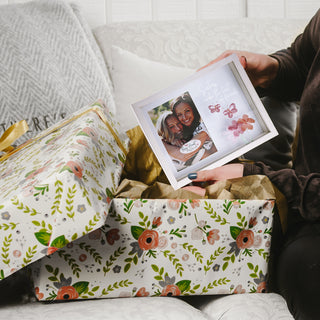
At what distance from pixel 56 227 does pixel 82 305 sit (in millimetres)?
145

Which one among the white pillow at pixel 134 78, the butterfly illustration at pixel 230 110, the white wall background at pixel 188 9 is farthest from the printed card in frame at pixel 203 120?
the white wall background at pixel 188 9

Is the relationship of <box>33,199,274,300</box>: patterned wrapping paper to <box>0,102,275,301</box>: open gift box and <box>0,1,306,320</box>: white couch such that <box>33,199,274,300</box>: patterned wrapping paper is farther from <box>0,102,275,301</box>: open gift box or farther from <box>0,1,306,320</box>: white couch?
<box>0,1,306,320</box>: white couch

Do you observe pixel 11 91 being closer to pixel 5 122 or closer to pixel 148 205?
pixel 5 122

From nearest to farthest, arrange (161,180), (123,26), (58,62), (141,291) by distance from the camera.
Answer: (141,291) < (161,180) < (58,62) < (123,26)

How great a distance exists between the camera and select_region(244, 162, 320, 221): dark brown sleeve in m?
0.74

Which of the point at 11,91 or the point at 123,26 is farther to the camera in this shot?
the point at 123,26

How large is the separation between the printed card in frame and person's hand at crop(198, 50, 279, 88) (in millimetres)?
166

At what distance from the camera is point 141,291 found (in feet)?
2.23

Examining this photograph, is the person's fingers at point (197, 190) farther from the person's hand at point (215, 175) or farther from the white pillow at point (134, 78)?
the white pillow at point (134, 78)

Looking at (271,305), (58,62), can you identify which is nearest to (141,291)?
(271,305)

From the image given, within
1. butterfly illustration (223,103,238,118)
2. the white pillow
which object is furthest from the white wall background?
butterfly illustration (223,103,238,118)

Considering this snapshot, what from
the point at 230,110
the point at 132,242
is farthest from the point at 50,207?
the point at 230,110

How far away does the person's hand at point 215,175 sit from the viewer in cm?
76

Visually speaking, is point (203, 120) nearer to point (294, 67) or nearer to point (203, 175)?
point (203, 175)
